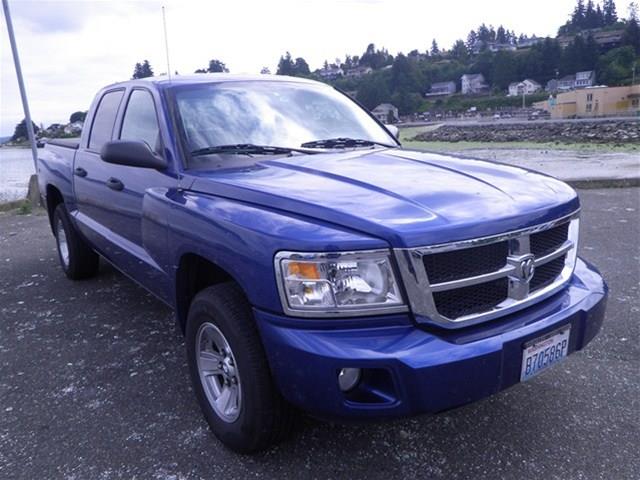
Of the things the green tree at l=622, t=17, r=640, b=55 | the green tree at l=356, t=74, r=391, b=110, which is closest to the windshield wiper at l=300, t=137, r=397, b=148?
the green tree at l=356, t=74, r=391, b=110

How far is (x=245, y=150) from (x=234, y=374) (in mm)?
1263

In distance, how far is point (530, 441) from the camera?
2537 mm

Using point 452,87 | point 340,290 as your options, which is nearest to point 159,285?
point 340,290

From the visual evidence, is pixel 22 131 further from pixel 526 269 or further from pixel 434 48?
pixel 434 48

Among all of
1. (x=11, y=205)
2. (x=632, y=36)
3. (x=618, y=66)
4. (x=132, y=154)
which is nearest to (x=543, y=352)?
(x=132, y=154)

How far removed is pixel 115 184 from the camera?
3.56 metres

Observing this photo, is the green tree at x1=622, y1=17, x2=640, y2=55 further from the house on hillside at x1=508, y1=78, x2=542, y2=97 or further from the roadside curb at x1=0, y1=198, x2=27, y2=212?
the roadside curb at x1=0, y1=198, x2=27, y2=212

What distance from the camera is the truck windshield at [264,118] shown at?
3.10 metres

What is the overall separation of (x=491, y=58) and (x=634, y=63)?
115ft

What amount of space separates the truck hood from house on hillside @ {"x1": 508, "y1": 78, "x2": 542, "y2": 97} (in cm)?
10203

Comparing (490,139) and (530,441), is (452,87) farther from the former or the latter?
(530,441)

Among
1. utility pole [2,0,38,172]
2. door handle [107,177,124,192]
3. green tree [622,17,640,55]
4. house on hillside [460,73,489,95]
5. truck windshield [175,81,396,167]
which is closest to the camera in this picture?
truck windshield [175,81,396,167]

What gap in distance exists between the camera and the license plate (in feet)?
6.99

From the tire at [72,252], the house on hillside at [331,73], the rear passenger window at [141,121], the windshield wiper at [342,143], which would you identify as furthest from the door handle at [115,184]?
the house on hillside at [331,73]
